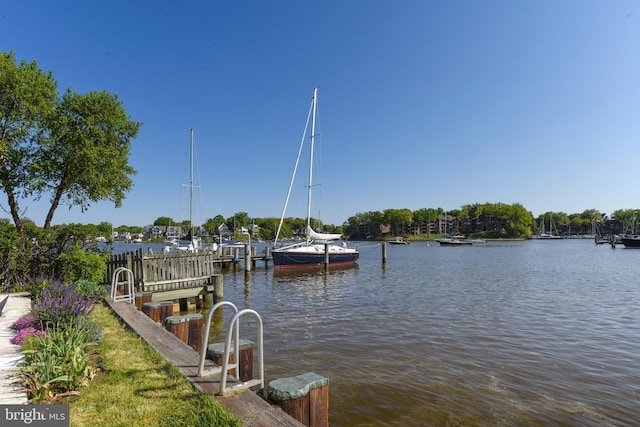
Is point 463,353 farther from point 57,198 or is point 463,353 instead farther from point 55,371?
point 57,198

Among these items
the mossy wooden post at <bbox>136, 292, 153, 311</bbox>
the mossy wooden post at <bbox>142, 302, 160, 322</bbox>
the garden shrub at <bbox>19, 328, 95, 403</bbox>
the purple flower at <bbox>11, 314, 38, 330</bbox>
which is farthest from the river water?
the purple flower at <bbox>11, 314, 38, 330</bbox>

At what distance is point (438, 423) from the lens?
6344mm

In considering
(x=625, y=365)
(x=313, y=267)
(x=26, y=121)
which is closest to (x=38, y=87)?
(x=26, y=121)

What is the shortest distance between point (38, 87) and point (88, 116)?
6.21ft

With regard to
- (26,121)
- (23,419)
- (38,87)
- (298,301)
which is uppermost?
(38,87)

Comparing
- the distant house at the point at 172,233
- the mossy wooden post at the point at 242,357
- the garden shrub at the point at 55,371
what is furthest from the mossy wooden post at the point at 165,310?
the distant house at the point at 172,233

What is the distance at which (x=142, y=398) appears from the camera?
4.53 meters

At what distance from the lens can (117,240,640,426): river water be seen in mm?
6852

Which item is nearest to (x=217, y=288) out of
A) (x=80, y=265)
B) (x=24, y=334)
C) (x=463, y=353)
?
(x=80, y=265)

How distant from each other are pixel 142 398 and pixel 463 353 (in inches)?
346

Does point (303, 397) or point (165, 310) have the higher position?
point (303, 397)

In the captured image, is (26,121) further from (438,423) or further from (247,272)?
(247,272)

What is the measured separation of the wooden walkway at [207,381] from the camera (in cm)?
392

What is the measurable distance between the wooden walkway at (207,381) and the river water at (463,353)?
8.82 feet
